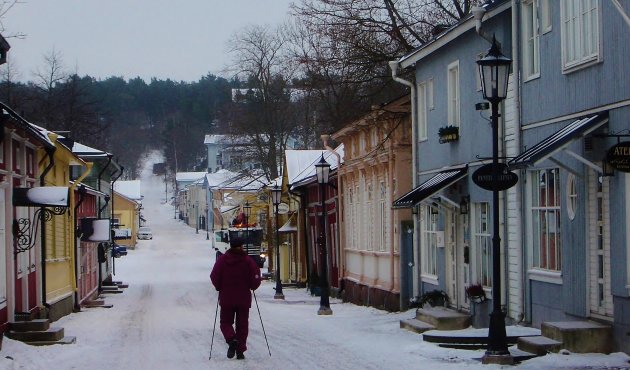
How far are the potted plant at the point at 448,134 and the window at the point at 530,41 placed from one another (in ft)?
13.0

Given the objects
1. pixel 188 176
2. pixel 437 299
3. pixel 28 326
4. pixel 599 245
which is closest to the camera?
pixel 599 245

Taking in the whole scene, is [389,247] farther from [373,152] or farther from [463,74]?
[463,74]

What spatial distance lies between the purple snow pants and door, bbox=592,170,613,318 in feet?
15.4

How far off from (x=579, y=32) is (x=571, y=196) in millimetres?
2304

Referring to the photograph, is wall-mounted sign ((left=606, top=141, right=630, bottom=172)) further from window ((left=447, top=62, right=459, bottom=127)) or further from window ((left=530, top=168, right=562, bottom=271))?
window ((left=447, top=62, right=459, bottom=127))

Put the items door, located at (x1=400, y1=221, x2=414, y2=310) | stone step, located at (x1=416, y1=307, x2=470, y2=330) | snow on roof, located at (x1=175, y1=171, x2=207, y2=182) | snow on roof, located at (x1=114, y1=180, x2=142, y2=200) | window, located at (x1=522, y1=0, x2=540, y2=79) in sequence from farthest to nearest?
snow on roof, located at (x1=175, y1=171, x2=207, y2=182), snow on roof, located at (x1=114, y1=180, x2=142, y2=200), door, located at (x1=400, y1=221, x2=414, y2=310), stone step, located at (x1=416, y1=307, x2=470, y2=330), window, located at (x1=522, y1=0, x2=540, y2=79)

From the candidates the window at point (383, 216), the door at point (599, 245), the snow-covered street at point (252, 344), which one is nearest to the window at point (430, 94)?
the snow-covered street at point (252, 344)

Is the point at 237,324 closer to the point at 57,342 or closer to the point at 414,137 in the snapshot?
the point at 57,342

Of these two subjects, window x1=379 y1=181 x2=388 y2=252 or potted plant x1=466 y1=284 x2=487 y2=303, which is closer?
potted plant x1=466 y1=284 x2=487 y2=303

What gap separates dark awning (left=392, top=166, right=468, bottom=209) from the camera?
2016cm

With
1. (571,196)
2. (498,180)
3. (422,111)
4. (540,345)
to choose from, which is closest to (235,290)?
(498,180)

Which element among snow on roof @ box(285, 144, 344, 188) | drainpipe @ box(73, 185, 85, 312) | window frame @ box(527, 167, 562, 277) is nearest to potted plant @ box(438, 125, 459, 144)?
window frame @ box(527, 167, 562, 277)

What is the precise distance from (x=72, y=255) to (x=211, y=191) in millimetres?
87216

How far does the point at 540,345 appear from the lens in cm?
1363
